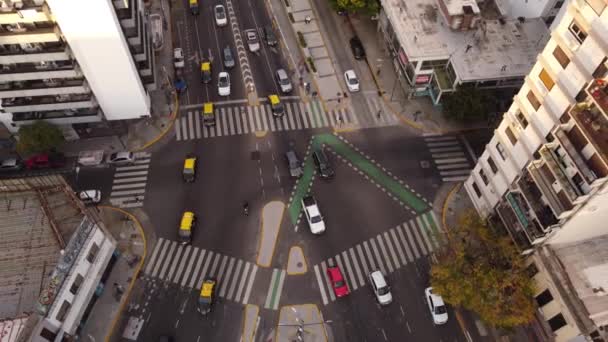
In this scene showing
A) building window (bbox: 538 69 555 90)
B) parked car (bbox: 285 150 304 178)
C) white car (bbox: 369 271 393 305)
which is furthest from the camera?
parked car (bbox: 285 150 304 178)

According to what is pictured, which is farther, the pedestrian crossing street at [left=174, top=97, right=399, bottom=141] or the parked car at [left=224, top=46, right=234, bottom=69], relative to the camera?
the parked car at [left=224, top=46, right=234, bottom=69]

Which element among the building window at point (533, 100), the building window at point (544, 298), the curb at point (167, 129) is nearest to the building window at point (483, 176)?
the building window at point (533, 100)

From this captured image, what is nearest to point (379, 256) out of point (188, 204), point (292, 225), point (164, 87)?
point (292, 225)

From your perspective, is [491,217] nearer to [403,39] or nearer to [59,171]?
[403,39]

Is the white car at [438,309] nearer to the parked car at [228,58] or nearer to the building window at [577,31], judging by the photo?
the building window at [577,31]

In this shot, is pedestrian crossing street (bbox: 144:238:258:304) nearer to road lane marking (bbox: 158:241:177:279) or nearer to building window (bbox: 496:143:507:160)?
road lane marking (bbox: 158:241:177:279)

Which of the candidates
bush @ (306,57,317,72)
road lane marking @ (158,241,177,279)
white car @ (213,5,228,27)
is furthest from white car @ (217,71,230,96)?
road lane marking @ (158,241,177,279)

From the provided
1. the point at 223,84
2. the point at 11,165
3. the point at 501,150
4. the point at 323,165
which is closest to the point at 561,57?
the point at 501,150
